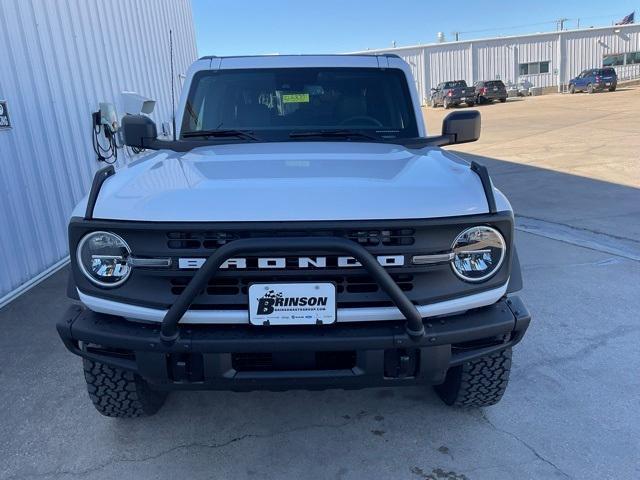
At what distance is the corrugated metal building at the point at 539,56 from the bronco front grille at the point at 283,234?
43.4 m

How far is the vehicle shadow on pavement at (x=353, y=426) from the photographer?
2.45 metres

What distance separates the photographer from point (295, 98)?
3.59 m

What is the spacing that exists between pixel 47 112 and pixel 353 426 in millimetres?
4655

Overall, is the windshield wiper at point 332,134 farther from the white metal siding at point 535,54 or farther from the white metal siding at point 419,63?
the white metal siding at point 535,54

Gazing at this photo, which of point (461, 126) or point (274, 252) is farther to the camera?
point (461, 126)

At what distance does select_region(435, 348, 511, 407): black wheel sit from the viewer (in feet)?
8.45

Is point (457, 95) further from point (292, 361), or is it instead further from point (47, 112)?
point (292, 361)

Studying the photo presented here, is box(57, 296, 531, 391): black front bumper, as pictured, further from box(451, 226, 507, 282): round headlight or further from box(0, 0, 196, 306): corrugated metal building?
box(0, 0, 196, 306): corrugated metal building

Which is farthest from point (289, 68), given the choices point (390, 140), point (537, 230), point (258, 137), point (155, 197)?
point (537, 230)

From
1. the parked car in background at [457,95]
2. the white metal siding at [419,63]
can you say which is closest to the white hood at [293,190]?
the parked car in background at [457,95]

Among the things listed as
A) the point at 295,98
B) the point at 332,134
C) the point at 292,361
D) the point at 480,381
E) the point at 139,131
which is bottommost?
the point at 480,381

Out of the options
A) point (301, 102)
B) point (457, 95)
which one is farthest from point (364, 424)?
point (457, 95)

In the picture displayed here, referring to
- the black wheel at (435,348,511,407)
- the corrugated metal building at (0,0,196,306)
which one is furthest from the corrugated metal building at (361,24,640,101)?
the black wheel at (435,348,511,407)

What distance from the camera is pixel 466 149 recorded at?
1467 centimetres
